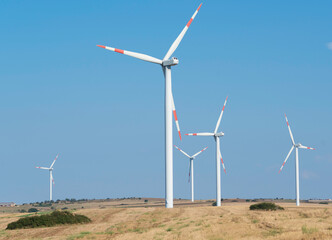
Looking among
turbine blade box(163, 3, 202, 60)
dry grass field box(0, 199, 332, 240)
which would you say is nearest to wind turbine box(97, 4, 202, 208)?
turbine blade box(163, 3, 202, 60)

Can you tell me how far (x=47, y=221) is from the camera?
228 feet

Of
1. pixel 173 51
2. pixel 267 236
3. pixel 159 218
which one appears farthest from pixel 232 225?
pixel 173 51

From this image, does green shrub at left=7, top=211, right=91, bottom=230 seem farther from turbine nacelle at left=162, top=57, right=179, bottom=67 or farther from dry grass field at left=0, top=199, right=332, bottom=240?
turbine nacelle at left=162, top=57, right=179, bottom=67

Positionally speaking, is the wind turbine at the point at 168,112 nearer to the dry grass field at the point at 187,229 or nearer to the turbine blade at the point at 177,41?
the turbine blade at the point at 177,41

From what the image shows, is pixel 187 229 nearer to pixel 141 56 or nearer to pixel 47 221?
pixel 47 221

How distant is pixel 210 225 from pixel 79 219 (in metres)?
23.1

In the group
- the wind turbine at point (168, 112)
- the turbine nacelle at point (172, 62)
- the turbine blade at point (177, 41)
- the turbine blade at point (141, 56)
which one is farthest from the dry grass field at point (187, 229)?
the turbine blade at point (177, 41)

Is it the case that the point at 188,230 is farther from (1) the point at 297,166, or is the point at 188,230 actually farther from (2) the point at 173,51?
(1) the point at 297,166

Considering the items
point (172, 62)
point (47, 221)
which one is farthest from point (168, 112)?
point (47, 221)

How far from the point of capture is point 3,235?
61.2 metres

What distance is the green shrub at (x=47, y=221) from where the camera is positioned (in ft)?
224

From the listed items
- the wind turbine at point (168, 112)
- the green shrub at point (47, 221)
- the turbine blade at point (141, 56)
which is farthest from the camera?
the wind turbine at point (168, 112)

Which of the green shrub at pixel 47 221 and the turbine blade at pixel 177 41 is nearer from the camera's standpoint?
the green shrub at pixel 47 221

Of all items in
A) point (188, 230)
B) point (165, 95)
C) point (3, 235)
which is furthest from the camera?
point (165, 95)
